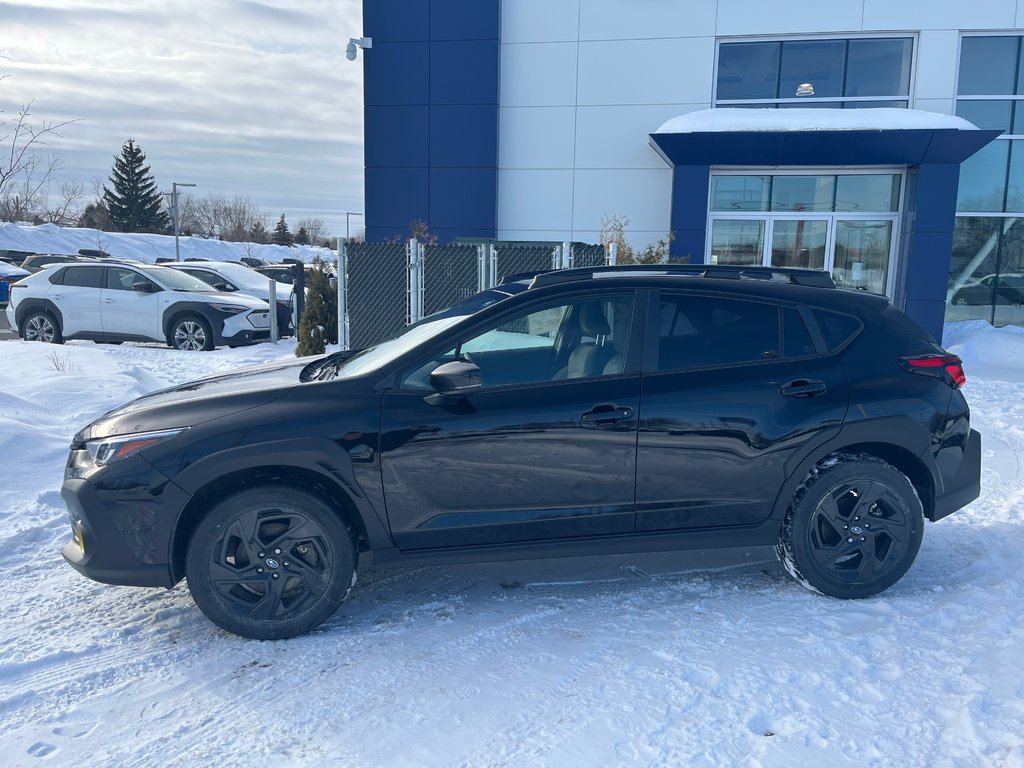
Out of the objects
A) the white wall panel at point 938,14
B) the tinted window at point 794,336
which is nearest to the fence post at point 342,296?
the tinted window at point 794,336

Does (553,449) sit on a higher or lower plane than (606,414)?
lower

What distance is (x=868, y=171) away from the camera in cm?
1513

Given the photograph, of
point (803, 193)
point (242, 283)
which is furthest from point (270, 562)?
point (242, 283)

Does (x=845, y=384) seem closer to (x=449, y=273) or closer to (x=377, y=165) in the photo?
(x=449, y=273)

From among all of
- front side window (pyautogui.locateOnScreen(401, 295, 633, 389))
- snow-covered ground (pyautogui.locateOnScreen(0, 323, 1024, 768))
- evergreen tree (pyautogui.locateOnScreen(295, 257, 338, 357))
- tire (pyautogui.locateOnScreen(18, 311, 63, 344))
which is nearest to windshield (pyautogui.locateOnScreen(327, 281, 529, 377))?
front side window (pyautogui.locateOnScreen(401, 295, 633, 389))

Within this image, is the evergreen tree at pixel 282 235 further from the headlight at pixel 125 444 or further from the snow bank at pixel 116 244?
the headlight at pixel 125 444

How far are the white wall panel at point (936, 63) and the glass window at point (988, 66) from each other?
334 mm

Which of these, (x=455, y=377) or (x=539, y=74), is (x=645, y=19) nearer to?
(x=539, y=74)

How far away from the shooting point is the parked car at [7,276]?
2384cm

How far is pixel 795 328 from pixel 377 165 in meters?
14.6

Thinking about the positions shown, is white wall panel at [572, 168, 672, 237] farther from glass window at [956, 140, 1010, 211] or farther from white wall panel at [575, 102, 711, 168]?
glass window at [956, 140, 1010, 211]

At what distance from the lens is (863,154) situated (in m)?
14.2

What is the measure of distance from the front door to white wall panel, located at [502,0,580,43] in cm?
1426

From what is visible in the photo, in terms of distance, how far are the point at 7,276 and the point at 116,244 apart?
38270 mm
